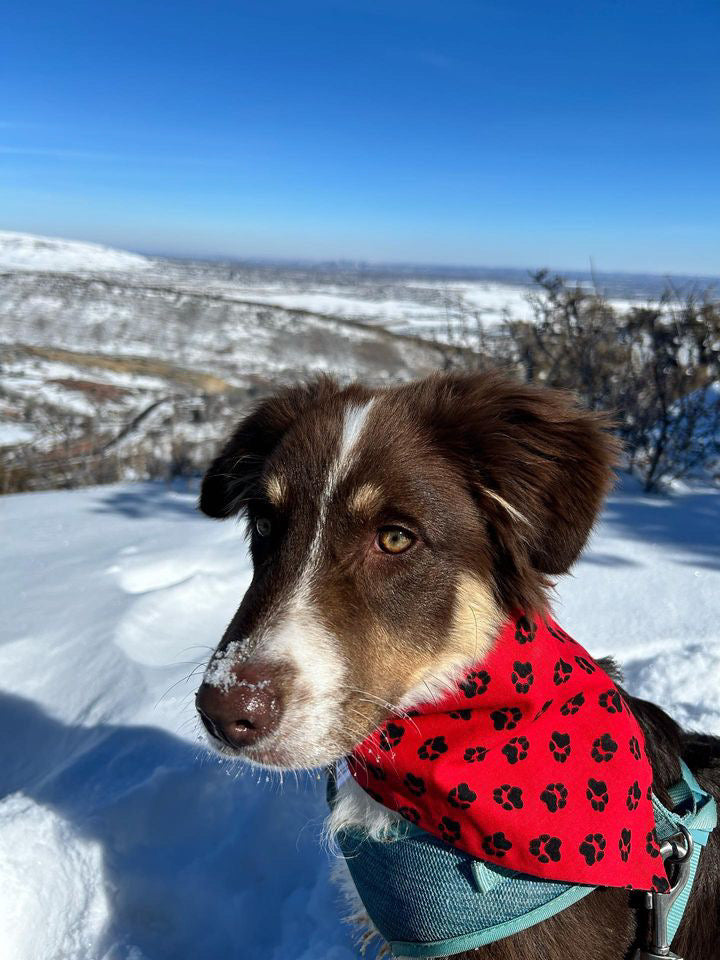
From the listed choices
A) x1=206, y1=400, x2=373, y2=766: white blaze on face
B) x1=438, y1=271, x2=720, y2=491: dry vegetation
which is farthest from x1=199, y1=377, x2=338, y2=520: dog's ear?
x1=438, y1=271, x2=720, y2=491: dry vegetation

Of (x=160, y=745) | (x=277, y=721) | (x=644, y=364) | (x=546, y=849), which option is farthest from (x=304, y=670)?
(x=644, y=364)

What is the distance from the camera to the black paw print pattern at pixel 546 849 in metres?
1.84

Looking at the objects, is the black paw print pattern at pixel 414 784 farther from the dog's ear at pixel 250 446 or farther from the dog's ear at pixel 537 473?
the dog's ear at pixel 250 446

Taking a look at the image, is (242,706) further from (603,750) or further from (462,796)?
(603,750)

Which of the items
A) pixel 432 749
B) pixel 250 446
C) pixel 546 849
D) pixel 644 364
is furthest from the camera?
pixel 644 364

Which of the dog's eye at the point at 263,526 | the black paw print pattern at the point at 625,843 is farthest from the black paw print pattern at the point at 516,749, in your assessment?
the dog's eye at the point at 263,526

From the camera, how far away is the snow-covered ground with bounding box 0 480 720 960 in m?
2.75

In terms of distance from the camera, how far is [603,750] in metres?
1.93

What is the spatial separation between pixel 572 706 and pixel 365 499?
0.87 meters

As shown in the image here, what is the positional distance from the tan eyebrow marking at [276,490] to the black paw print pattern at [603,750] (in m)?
1.15

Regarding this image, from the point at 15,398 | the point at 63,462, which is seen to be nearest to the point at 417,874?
the point at 63,462

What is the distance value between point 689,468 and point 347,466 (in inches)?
277

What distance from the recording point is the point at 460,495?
200 centimetres

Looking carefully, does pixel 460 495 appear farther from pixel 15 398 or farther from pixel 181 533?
pixel 15 398
